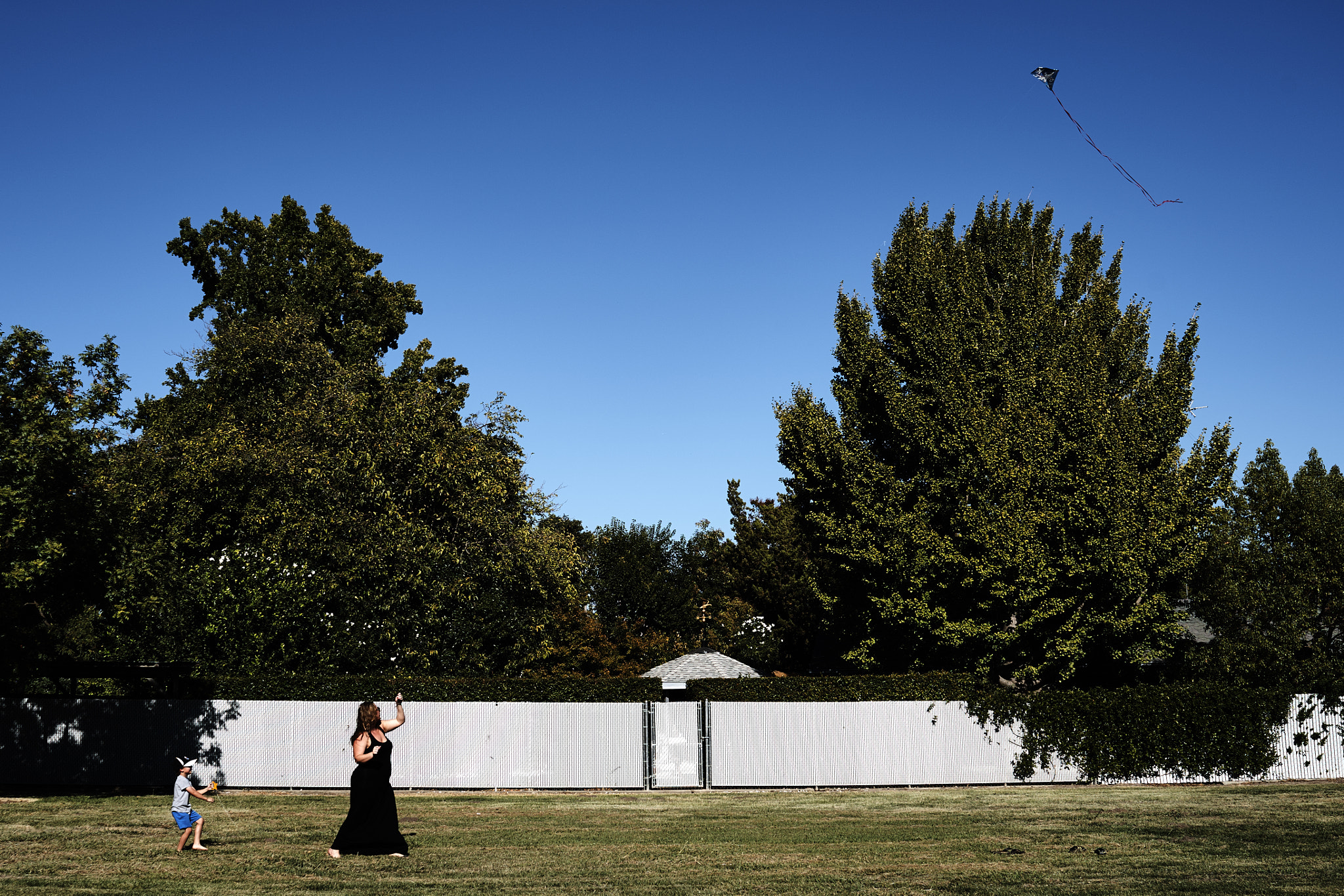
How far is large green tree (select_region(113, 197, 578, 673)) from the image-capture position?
27.8 metres

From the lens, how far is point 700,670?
113 ft

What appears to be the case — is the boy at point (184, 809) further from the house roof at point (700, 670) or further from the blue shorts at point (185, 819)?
the house roof at point (700, 670)

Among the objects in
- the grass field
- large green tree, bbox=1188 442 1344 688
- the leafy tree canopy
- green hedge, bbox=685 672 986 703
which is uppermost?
the leafy tree canopy

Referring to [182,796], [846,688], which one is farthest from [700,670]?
[182,796]

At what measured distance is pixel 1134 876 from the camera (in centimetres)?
1098

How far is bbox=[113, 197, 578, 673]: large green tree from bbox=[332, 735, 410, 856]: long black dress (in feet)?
52.9

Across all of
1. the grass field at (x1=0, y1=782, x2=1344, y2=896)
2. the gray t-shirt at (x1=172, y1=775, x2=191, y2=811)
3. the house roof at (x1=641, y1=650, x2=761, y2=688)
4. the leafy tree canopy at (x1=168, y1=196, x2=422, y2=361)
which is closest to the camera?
the grass field at (x1=0, y1=782, x2=1344, y2=896)

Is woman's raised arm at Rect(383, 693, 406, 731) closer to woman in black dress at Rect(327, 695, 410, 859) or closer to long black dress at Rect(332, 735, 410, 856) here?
woman in black dress at Rect(327, 695, 410, 859)

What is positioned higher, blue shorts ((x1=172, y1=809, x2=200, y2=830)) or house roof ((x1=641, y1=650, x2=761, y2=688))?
house roof ((x1=641, y1=650, x2=761, y2=688))

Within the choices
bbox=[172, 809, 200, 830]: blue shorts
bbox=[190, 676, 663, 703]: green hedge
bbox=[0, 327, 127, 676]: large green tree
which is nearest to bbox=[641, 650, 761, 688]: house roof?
bbox=[190, 676, 663, 703]: green hedge

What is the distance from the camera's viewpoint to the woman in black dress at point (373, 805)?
477 inches

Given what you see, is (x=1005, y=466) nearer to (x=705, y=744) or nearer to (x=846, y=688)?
(x=846, y=688)

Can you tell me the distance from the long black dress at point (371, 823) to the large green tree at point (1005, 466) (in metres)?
18.3

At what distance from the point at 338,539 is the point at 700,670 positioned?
1191 centimetres
